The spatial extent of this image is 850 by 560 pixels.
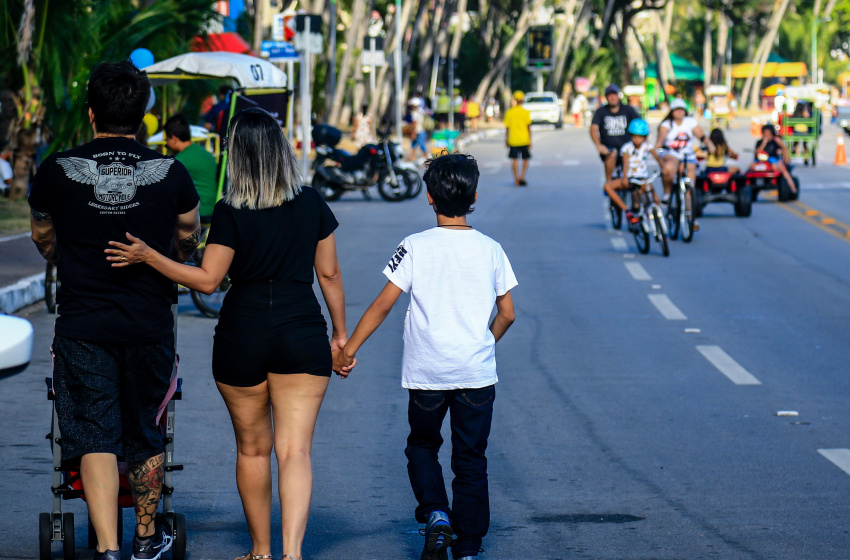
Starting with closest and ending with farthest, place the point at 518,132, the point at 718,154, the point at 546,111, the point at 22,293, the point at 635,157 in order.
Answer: the point at 22,293
the point at 635,157
the point at 718,154
the point at 518,132
the point at 546,111

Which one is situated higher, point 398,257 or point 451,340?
point 398,257

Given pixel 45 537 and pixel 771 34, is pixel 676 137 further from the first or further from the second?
pixel 771 34

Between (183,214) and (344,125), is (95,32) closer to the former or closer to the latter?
(183,214)

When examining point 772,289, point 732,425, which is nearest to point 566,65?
point 772,289

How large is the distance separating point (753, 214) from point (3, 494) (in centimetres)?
1656

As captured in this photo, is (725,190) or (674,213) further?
(725,190)

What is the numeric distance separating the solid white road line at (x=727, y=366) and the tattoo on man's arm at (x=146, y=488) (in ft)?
16.1

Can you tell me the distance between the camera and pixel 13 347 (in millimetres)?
3662

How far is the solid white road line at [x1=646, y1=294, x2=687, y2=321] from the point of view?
11096 mm

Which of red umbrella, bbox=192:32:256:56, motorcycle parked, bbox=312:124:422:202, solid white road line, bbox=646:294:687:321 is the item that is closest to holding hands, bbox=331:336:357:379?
solid white road line, bbox=646:294:687:321

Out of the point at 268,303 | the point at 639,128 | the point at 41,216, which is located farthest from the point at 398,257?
the point at 639,128

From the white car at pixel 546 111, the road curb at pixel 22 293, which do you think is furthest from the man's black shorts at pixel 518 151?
the white car at pixel 546 111

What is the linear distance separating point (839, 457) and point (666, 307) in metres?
5.07

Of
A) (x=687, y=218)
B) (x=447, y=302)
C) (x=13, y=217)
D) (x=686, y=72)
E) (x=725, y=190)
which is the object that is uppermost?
(x=447, y=302)
